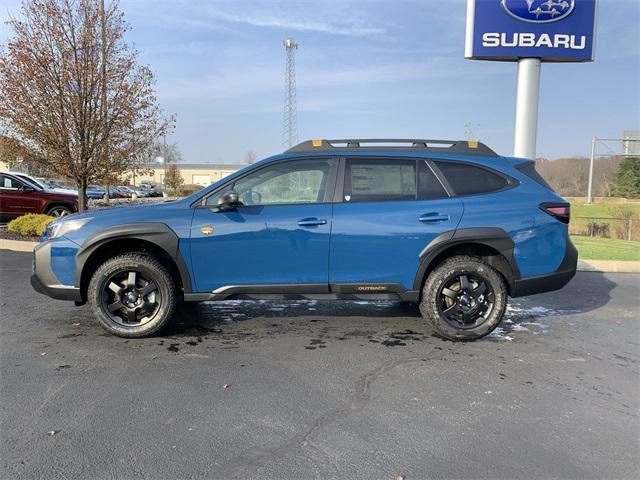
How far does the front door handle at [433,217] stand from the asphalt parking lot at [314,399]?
1186 millimetres

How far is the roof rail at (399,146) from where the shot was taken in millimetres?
4914

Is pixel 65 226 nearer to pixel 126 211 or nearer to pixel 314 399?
pixel 126 211

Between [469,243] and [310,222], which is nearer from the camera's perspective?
[310,222]

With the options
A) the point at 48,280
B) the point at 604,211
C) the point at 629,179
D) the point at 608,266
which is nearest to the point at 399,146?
the point at 48,280

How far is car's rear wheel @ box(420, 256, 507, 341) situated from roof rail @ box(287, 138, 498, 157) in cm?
111

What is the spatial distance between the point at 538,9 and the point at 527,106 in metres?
2.19

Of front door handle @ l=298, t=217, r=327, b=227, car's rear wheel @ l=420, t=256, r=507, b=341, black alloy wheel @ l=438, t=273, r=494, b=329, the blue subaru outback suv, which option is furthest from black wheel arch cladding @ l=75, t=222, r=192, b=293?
black alloy wheel @ l=438, t=273, r=494, b=329

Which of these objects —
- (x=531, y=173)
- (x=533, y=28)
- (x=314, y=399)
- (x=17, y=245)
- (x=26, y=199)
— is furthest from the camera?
(x=26, y=199)

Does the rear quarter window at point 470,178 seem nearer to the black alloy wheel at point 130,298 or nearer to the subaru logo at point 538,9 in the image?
the black alloy wheel at point 130,298

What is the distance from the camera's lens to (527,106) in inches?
476

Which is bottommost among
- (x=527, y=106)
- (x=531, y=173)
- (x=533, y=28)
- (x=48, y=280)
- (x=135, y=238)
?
(x=48, y=280)

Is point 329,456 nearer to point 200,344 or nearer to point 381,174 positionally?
point 200,344

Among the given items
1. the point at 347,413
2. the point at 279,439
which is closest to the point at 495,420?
the point at 347,413

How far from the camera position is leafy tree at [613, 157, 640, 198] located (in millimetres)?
47697
